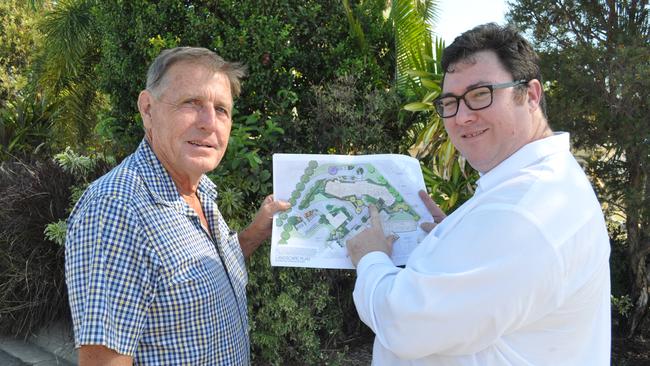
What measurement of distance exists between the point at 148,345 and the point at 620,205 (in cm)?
428

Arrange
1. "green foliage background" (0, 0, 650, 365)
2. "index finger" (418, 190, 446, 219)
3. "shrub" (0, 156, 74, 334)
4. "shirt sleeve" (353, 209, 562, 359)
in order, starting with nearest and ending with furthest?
"shirt sleeve" (353, 209, 562, 359) < "index finger" (418, 190, 446, 219) < "green foliage background" (0, 0, 650, 365) < "shrub" (0, 156, 74, 334)

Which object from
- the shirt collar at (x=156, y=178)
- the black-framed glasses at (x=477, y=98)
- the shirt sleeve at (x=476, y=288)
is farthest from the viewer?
the shirt collar at (x=156, y=178)

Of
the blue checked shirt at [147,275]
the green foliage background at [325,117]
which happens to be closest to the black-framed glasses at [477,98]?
the blue checked shirt at [147,275]

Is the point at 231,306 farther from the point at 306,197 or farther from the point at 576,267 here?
the point at 576,267

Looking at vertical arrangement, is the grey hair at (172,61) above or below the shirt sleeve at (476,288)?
above

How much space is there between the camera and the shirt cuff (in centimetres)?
177

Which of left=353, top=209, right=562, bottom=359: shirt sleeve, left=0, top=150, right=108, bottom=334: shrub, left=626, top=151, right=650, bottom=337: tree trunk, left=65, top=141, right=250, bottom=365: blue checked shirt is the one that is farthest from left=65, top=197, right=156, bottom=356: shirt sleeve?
left=626, top=151, right=650, bottom=337: tree trunk

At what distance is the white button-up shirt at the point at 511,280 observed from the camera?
1.38 meters

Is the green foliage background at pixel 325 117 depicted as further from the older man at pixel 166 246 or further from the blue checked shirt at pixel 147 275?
the blue checked shirt at pixel 147 275

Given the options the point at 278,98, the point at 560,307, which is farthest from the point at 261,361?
the point at 560,307

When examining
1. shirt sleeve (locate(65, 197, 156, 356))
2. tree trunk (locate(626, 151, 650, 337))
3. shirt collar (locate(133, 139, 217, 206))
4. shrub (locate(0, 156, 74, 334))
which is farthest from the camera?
shrub (locate(0, 156, 74, 334))

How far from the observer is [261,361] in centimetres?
407

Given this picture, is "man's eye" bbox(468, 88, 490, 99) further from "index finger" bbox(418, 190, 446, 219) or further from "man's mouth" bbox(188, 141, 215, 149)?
"man's mouth" bbox(188, 141, 215, 149)

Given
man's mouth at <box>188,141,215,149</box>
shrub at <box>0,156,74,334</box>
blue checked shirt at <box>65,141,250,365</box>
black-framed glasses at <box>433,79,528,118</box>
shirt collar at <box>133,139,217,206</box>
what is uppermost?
black-framed glasses at <box>433,79,528,118</box>
